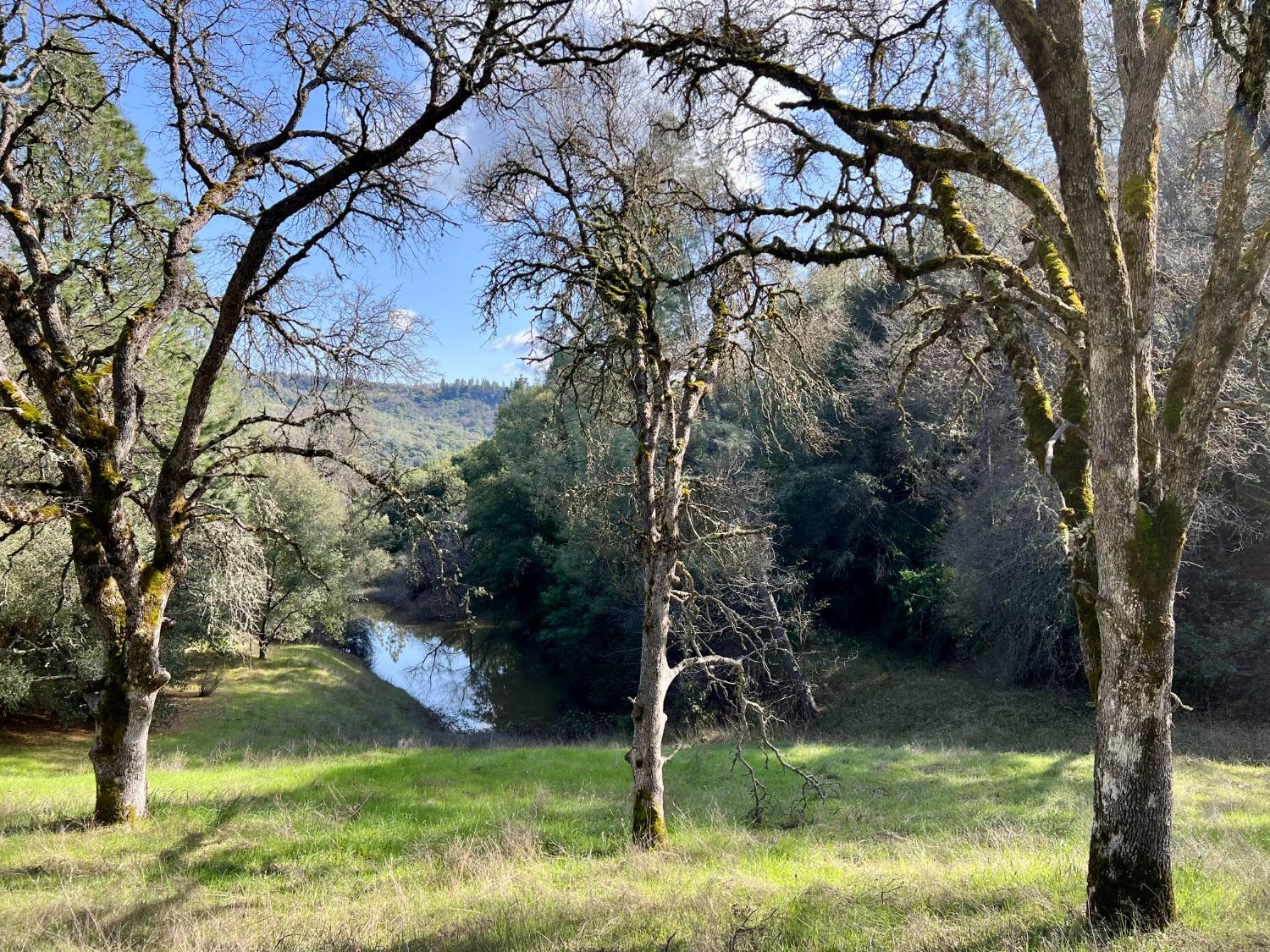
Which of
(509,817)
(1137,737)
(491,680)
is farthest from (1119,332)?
(491,680)

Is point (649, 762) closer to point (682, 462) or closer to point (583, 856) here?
point (583, 856)

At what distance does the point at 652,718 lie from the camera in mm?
7105

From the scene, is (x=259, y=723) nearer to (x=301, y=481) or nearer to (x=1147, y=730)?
(x=301, y=481)

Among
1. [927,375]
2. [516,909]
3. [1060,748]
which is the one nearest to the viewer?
[516,909]

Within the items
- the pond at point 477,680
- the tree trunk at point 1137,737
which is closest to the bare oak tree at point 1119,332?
the tree trunk at point 1137,737

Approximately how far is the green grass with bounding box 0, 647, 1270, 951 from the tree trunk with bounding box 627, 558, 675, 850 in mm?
362

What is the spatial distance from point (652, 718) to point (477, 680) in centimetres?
2509

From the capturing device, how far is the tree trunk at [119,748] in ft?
24.1

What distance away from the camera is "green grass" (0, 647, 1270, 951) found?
4305 mm

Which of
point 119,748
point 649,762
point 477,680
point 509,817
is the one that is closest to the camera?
point 649,762

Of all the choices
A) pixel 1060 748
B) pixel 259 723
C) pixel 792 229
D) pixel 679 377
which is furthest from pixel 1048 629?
pixel 259 723

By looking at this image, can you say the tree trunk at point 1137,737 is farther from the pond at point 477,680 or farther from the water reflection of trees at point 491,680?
the water reflection of trees at point 491,680

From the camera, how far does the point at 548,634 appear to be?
27.2 m

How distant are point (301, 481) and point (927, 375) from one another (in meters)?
23.0
